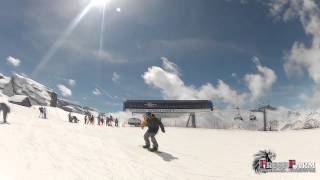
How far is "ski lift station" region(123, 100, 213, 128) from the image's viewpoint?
101 meters

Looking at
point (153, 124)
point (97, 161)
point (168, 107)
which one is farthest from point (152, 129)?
point (168, 107)

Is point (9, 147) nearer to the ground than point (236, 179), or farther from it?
farther from it

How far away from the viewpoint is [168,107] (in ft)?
338

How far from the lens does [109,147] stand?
1786 centimetres

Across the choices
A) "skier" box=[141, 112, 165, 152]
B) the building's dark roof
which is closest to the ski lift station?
the building's dark roof

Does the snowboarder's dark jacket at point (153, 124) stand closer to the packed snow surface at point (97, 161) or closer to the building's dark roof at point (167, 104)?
the packed snow surface at point (97, 161)

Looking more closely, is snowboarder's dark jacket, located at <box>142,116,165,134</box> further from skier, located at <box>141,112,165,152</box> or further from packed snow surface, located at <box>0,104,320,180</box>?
packed snow surface, located at <box>0,104,320,180</box>

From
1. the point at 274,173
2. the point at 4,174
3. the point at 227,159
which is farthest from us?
the point at 227,159

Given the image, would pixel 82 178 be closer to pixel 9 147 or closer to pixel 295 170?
pixel 9 147

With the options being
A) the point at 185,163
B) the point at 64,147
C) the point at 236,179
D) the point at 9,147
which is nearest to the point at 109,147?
the point at 64,147

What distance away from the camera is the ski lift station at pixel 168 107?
101 metres

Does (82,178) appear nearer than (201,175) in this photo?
Yes

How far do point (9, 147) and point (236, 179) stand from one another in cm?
978

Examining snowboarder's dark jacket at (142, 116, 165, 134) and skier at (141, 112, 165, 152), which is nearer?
skier at (141, 112, 165, 152)
